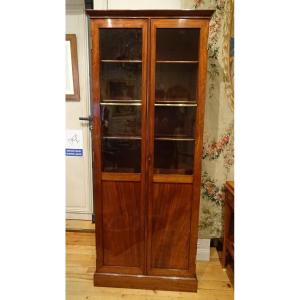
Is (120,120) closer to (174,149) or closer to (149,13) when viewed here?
(174,149)

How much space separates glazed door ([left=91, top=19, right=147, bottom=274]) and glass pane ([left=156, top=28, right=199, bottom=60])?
137mm

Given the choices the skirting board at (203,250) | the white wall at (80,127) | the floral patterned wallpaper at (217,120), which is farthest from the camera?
the white wall at (80,127)

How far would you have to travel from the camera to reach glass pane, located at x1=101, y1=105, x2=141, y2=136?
178 centimetres

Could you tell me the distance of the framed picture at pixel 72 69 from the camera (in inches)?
97.3

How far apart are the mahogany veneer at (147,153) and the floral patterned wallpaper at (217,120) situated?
1.20 feet

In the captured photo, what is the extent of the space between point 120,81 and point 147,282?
1.39 meters

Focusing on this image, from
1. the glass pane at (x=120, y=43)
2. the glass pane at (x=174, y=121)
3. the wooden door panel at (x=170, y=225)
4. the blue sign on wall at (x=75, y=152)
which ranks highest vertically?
the glass pane at (x=120, y=43)

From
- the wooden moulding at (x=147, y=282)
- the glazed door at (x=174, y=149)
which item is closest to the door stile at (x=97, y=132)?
the wooden moulding at (x=147, y=282)

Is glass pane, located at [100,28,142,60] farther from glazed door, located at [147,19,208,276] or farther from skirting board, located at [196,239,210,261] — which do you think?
skirting board, located at [196,239,210,261]

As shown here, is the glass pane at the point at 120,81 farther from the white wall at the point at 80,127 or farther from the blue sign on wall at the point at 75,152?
the blue sign on wall at the point at 75,152
